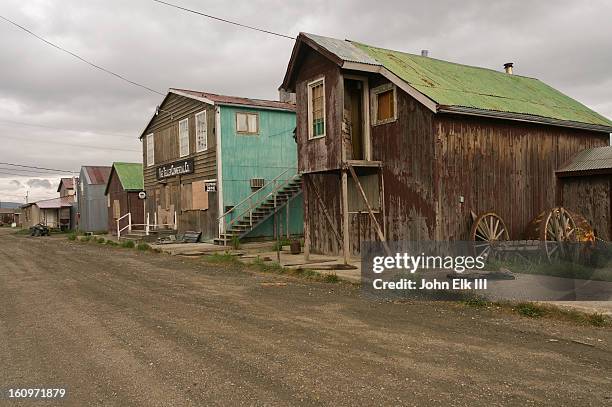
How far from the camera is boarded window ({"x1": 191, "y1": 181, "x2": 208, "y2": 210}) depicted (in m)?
23.4

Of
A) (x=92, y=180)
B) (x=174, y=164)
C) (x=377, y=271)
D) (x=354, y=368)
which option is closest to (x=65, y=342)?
(x=354, y=368)

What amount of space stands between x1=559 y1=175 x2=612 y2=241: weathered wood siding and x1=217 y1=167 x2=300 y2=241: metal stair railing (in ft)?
35.3

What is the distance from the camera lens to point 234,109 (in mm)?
22875

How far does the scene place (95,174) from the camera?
43.3 meters

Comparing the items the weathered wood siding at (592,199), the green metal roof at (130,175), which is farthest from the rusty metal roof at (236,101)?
the weathered wood siding at (592,199)

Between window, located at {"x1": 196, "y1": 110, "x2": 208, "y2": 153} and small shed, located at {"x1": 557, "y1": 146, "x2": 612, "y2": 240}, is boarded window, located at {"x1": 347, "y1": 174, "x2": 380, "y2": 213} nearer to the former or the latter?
small shed, located at {"x1": 557, "y1": 146, "x2": 612, "y2": 240}

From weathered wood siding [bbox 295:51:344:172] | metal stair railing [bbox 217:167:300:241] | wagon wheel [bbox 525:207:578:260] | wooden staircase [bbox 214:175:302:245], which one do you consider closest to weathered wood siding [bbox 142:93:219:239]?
metal stair railing [bbox 217:167:300:241]

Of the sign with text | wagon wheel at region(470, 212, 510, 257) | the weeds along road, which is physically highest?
the sign with text

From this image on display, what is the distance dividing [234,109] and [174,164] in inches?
217

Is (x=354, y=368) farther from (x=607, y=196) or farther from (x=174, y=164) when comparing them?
(x=174, y=164)

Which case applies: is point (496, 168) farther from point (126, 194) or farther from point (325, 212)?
point (126, 194)

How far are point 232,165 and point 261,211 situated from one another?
246 centimetres

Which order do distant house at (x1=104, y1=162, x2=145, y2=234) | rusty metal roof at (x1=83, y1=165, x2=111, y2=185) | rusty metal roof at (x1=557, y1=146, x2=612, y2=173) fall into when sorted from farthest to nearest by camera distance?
rusty metal roof at (x1=83, y1=165, x2=111, y2=185), distant house at (x1=104, y1=162, x2=145, y2=234), rusty metal roof at (x1=557, y1=146, x2=612, y2=173)

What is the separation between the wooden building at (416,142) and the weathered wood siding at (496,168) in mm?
29
